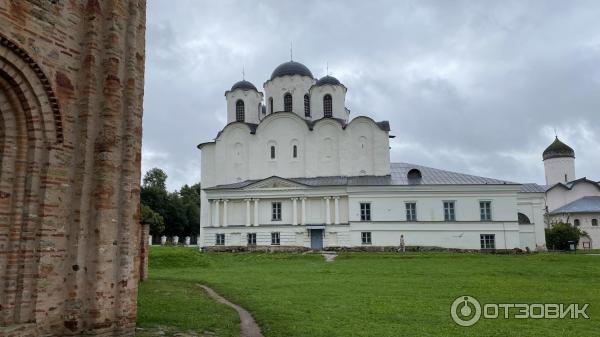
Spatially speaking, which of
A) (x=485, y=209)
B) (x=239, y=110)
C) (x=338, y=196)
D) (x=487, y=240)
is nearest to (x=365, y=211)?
(x=338, y=196)

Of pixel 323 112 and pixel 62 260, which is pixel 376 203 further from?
pixel 62 260

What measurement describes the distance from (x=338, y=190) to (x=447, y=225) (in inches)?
325

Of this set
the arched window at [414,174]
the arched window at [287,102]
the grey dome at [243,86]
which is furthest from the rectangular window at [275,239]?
the grey dome at [243,86]

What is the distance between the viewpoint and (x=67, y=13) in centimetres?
782

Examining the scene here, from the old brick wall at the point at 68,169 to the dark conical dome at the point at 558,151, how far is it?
65830 mm

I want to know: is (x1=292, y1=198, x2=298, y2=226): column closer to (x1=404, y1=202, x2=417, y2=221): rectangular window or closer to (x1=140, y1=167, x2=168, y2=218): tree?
(x1=404, y1=202, x2=417, y2=221): rectangular window

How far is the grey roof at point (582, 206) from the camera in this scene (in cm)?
5156

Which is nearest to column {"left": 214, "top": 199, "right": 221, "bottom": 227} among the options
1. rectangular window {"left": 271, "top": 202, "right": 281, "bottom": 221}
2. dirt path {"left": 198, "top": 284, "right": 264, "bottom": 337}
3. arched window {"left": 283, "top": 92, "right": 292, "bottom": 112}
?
rectangular window {"left": 271, "top": 202, "right": 281, "bottom": 221}

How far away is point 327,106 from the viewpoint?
4406 cm

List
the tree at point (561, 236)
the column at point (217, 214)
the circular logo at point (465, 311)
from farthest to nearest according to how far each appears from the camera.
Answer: the tree at point (561, 236)
the column at point (217, 214)
the circular logo at point (465, 311)

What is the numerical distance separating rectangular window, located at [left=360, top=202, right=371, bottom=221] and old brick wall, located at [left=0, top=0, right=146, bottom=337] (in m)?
28.2

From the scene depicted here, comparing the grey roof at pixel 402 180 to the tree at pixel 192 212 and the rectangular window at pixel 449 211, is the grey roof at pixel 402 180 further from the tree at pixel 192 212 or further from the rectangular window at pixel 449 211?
the tree at pixel 192 212

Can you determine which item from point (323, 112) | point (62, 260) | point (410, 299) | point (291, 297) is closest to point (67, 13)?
point (62, 260)

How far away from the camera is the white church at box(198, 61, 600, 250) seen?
115 ft
